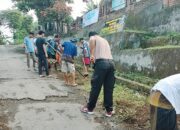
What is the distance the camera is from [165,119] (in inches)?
165

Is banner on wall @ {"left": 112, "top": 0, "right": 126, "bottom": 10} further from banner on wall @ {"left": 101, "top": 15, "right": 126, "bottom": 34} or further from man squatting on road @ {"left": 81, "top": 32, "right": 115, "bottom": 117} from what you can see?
man squatting on road @ {"left": 81, "top": 32, "right": 115, "bottom": 117}

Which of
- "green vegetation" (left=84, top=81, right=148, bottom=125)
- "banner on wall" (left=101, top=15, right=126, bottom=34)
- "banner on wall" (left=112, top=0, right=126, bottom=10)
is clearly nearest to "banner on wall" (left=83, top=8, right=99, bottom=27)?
"banner on wall" (left=112, top=0, right=126, bottom=10)

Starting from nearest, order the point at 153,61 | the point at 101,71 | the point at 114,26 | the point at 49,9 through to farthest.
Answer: the point at 101,71 → the point at 153,61 → the point at 114,26 → the point at 49,9

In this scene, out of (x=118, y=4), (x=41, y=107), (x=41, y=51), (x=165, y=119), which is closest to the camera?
(x=165, y=119)

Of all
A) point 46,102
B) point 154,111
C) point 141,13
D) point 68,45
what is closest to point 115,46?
point 141,13

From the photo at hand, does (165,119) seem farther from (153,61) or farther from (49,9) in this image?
(49,9)

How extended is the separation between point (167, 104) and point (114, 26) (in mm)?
13009

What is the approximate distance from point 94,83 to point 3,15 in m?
37.3

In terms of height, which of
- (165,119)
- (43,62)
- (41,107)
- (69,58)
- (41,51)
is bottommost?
(41,107)

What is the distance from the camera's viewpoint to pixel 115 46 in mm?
14391

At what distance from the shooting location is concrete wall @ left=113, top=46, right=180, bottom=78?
9.93 m

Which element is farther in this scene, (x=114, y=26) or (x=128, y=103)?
(x=114, y=26)

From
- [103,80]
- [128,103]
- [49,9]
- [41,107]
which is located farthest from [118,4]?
[103,80]

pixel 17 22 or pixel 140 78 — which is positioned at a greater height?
pixel 17 22
